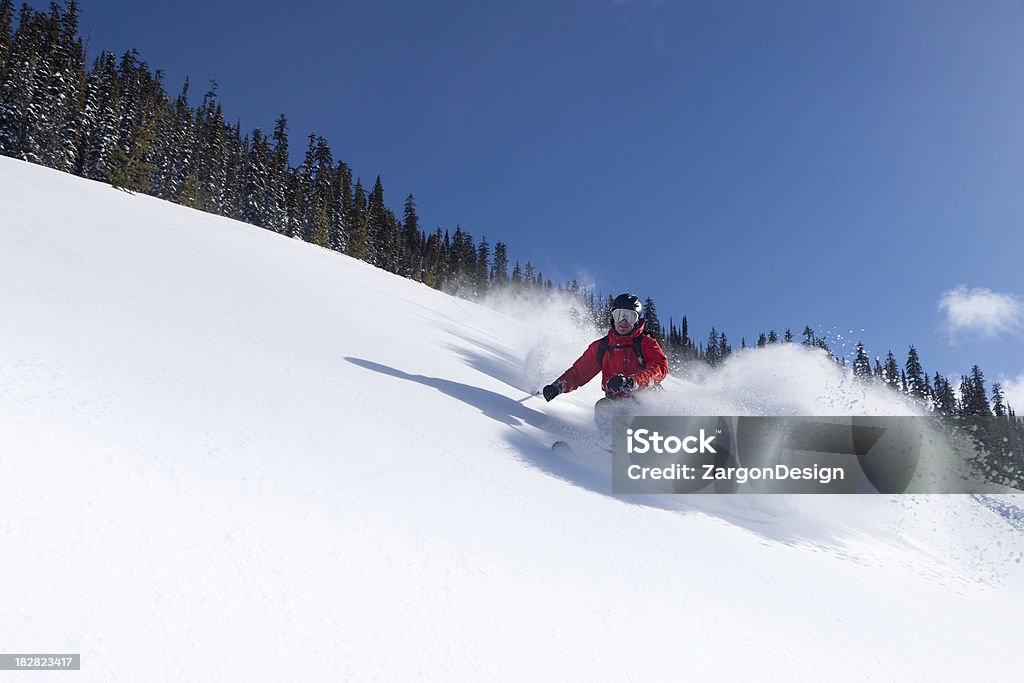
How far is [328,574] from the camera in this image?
74.6 inches

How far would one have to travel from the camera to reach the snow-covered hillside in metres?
1.56

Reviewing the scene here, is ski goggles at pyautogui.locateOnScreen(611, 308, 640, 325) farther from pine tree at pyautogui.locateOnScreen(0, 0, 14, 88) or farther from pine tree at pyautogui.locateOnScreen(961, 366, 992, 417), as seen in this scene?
pine tree at pyautogui.locateOnScreen(961, 366, 992, 417)

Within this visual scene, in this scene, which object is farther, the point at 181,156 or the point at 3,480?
the point at 181,156

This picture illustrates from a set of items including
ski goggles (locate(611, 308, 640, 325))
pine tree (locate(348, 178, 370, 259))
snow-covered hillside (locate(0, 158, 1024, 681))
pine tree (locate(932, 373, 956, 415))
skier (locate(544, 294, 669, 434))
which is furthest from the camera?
pine tree (locate(932, 373, 956, 415))

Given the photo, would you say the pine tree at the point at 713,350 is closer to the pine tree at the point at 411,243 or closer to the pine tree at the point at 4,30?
the pine tree at the point at 411,243

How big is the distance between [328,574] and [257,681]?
1.73 feet

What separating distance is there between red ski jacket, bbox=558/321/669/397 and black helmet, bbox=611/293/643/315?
224 mm

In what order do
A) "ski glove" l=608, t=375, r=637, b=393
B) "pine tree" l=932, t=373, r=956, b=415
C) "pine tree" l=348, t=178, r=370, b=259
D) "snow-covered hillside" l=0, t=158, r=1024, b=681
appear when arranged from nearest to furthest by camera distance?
"snow-covered hillside" l=0, t=158, r=1024, b=681 → "ski glove" l=608, t=375, r=637, b=393 → "pine tree" l=348, t=178, r=370, b=259 → "pine tree" l=932, t=373, r=956, b=415

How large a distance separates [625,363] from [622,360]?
0.05 m

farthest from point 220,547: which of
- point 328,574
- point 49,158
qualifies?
point 49,158

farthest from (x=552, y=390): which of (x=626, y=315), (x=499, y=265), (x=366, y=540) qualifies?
(x=499, y=265)

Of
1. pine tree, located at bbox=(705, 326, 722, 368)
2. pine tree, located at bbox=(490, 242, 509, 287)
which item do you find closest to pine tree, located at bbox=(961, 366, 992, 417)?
pine tree, located at bbox=(705, 326, 722, 368)

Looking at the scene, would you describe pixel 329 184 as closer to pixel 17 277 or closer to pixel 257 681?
pixel 17 277

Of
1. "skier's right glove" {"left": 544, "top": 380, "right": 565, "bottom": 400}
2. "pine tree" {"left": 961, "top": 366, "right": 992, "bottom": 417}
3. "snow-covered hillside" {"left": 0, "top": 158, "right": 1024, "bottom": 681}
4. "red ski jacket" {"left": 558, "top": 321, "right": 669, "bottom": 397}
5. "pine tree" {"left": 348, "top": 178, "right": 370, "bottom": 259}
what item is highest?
"pine tree" {"left": 348, "top": 178, "right": 370, "bottom": 259}
